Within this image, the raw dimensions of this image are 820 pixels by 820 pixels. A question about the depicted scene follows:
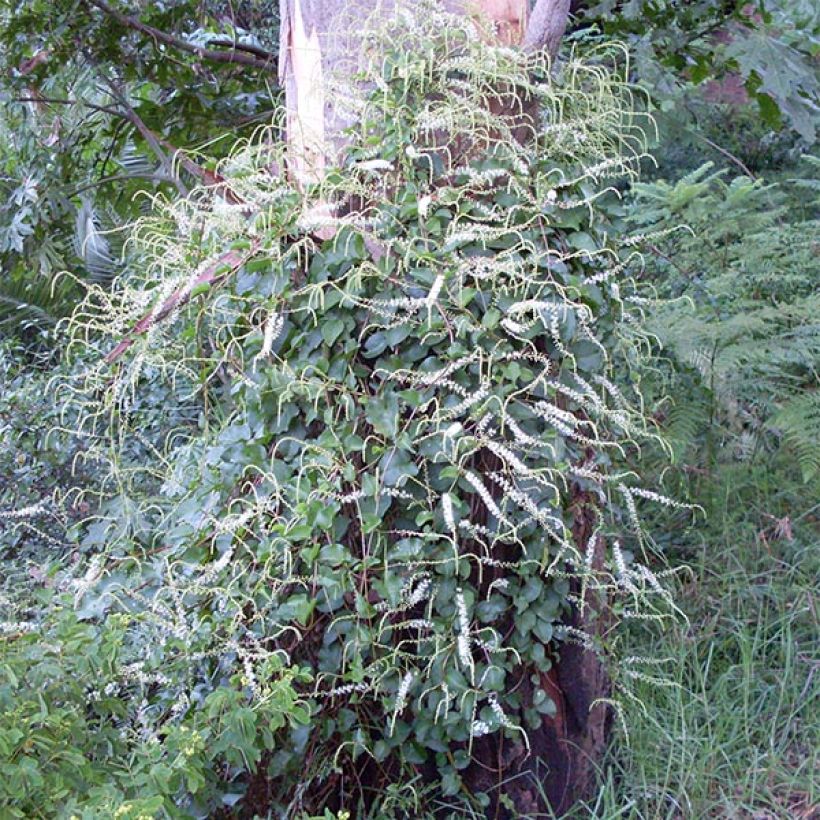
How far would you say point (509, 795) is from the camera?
280 cm

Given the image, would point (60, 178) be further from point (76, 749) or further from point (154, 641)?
point (76, 749)

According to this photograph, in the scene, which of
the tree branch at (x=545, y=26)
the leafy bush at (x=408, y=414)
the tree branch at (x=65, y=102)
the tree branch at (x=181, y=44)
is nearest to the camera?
the leafy bush at (x=408, y=414)

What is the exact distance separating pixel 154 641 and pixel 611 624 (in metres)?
1.26

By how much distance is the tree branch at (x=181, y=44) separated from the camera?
479 centimetres

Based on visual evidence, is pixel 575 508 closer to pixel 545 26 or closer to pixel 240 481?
pixel 240 481

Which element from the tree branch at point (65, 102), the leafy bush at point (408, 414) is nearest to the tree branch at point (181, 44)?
the tree branch at point (65, 102)

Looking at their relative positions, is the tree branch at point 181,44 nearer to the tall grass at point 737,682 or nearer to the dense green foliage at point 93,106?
the dense green foliage at point 93,106

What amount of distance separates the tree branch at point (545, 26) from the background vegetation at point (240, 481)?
1.56ft

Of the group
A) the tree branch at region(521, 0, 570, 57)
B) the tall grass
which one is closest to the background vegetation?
the tall grass

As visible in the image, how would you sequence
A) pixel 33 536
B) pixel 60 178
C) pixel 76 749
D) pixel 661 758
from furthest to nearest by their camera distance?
pixel 60 178, pixel 33 536, pixel 661 758, pixel 76 749

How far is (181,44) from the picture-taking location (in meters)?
4.80

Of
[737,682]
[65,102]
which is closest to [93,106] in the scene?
[65,102]

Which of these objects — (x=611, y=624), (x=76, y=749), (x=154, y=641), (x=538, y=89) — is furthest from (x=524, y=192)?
(x=76, y=749)

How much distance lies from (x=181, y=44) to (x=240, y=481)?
9.51ft
